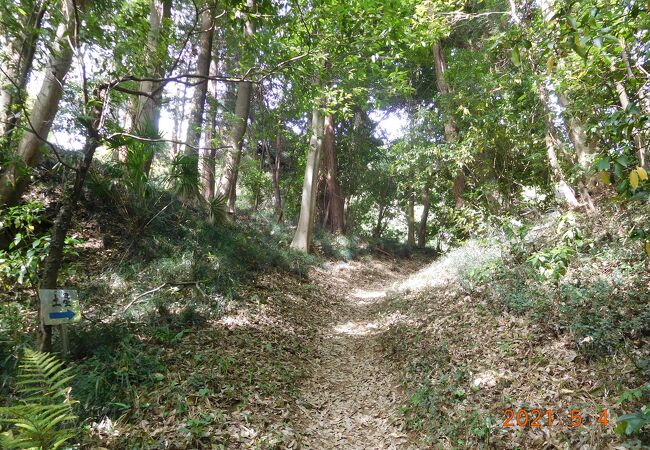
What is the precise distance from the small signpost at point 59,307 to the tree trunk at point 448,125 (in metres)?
9.84

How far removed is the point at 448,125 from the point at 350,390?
9.15 meters

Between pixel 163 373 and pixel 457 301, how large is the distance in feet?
17.1

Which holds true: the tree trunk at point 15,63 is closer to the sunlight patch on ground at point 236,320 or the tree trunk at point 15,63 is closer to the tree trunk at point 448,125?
the sunlight patch on ground at point 236,320

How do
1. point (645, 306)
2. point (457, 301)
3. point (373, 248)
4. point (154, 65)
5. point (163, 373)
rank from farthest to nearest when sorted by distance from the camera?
1. point (373, 248)
2. point (457, 301)
3. point (154, 65)
4. point (163, 373)
5. point (645, 306)

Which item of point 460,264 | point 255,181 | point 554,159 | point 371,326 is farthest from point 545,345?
point 255,181

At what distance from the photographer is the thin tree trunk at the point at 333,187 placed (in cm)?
1730

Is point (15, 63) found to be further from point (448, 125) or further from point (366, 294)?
point (448, 125)

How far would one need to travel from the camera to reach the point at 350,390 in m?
5.24

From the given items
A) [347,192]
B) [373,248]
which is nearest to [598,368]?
[373,248]

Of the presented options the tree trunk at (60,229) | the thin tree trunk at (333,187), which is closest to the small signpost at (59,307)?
the tree trunk at (60,229)

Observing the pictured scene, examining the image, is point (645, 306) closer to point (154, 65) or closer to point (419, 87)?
point (154, 65)

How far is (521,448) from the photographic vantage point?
3.11 m

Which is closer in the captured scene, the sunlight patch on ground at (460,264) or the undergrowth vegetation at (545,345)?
the undergrowth vegetation at (545,345)

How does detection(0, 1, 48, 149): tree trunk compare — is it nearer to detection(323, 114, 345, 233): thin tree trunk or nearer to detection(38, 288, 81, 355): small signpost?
detection(38, 288, 81, 355): small signpost
